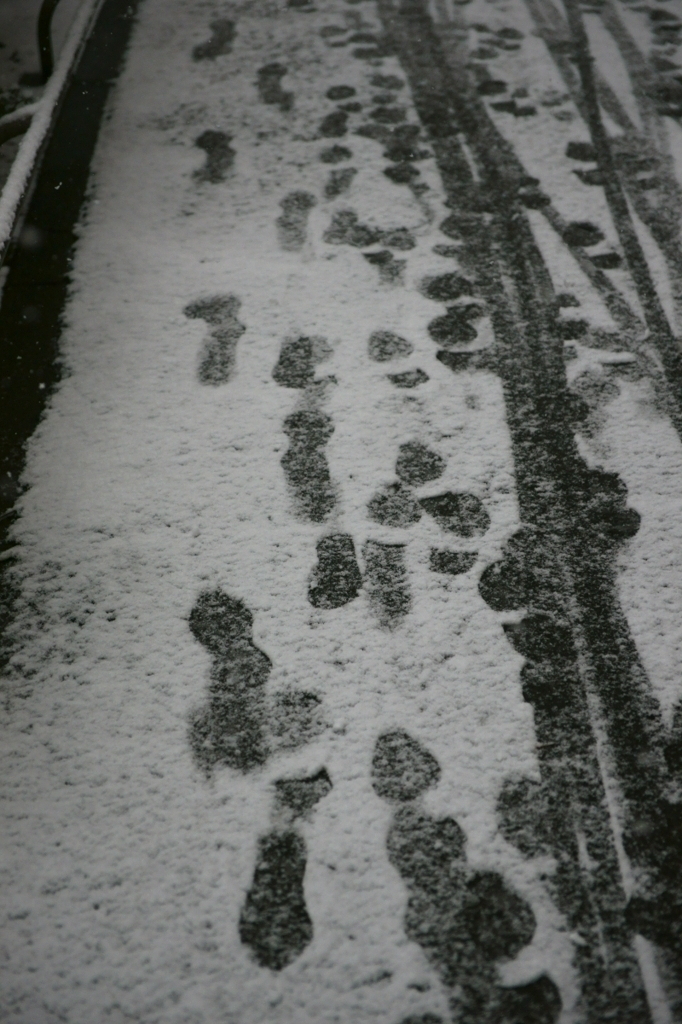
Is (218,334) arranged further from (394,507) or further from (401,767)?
(401,767)

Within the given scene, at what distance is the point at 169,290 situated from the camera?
4.85 ft

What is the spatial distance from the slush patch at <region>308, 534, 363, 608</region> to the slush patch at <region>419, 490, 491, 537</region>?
0.54 feet

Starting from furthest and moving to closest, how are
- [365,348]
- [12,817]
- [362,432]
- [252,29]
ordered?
[252,29] → [365,348] → [362,432] → [12,817]

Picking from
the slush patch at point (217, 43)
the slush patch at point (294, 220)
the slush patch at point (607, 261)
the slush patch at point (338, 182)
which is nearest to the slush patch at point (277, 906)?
A: the slush patch at point (294, 220)

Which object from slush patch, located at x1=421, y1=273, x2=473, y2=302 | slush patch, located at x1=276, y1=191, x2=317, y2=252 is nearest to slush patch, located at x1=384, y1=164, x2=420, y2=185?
slush patch, located at x1=276, y1=191, x2=317, y2=252

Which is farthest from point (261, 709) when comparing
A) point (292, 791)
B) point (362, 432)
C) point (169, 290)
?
point (169, 290)

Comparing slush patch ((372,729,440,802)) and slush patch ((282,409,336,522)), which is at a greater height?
slush patch ((282,409,336,522))

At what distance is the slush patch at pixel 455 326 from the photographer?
141cm

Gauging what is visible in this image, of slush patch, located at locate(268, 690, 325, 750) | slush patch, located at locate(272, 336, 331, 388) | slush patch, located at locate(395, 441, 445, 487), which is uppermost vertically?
slush patch, located at locate(272, 336, 331, 388)

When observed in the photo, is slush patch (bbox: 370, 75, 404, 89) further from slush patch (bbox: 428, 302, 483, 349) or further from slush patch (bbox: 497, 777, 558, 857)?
slush patch (bbox: 497, 777, 558, 857)

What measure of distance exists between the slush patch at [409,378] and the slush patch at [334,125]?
36.8 inches

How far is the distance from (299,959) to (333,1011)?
0.22 ft

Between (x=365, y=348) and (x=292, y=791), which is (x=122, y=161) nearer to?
(x=365, y=348)

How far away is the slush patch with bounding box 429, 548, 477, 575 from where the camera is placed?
1.11 meters
